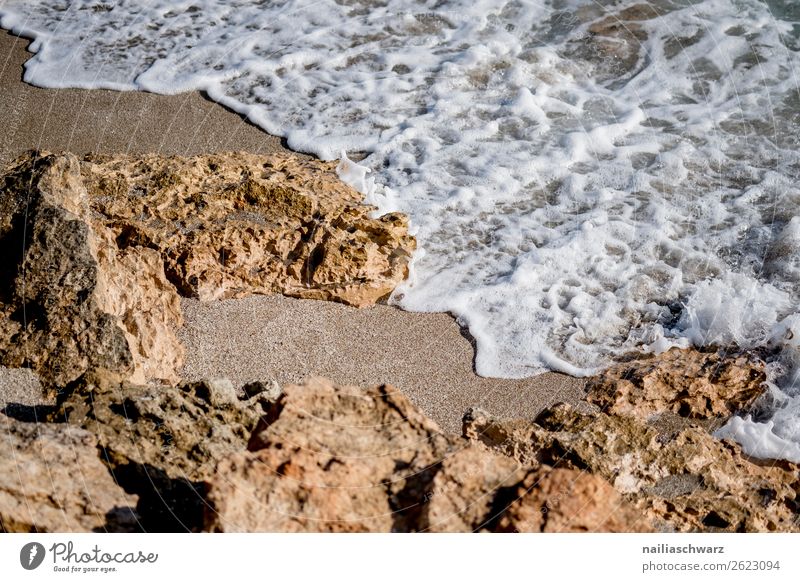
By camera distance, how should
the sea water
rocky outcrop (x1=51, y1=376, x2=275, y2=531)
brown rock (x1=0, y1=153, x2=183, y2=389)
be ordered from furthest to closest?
the sea water
brown rock (x1=0, y1=153, x2=183, y2=389)
rocky outcrop (x1=51, y1=376, x2=275, y2=531)

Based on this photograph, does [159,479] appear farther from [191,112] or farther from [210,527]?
[191,112]

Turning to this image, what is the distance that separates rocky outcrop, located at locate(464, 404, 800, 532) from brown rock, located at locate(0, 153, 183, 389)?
1490 millimetres

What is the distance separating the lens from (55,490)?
2.59 m

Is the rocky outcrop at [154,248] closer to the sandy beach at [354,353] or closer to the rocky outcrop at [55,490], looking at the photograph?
the sandy beach at [354,353]

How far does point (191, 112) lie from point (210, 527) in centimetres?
426

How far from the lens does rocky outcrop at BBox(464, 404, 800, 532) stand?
3.28 m

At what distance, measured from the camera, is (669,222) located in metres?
5.37

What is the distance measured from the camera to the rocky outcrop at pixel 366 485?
247cm

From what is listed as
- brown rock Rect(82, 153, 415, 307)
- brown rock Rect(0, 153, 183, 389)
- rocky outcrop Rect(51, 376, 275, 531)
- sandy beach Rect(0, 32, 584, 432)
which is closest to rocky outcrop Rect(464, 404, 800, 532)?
sandy beach Rect(0, 32, 584, 432)

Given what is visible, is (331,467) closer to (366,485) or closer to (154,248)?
(366,485)

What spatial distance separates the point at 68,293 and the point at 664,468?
8.39ft

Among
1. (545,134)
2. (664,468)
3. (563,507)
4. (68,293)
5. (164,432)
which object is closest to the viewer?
(563,507)

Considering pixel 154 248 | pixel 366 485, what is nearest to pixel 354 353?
pixel 154 248

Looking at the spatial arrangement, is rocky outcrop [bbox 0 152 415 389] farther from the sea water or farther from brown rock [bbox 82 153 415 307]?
the sea water
